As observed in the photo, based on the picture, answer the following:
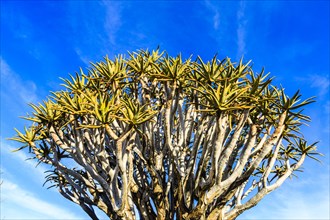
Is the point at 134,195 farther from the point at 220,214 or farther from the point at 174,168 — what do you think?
the point at 220,214

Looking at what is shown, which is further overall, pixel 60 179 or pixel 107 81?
pixel 60 179

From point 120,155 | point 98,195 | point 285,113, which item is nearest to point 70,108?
point 120,155

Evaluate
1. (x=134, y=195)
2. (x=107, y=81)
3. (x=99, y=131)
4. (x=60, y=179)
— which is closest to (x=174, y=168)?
(x=134, y=195)

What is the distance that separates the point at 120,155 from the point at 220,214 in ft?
11.8

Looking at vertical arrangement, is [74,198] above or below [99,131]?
below

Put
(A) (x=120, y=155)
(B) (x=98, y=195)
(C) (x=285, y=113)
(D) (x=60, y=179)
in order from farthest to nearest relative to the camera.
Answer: (D) (x=60, y=179) → (B) (x=98, y=195) → (C) (x=285, y=113) → (A) (x=120, y=155)

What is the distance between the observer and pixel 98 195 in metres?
10.8

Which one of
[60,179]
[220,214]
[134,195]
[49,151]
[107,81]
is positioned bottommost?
[220,214]

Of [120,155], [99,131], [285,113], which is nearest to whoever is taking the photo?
[120,155]

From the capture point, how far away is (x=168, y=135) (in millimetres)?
9352

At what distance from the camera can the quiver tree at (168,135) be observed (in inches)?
345

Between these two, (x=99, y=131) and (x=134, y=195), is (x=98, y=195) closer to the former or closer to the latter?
(x=134, y=195)

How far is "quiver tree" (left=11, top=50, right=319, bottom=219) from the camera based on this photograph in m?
8.77

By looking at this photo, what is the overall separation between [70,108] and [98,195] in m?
3.25
